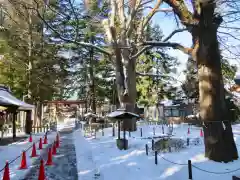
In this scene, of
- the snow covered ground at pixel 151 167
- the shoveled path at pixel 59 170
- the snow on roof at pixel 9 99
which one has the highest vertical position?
the snow on roof at pixel 9 99

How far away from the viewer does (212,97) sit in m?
9.55

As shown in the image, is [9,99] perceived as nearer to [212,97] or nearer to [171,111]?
[212,97]

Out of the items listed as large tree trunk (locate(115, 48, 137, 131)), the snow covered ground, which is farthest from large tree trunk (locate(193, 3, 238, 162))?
large tree trunk (locate(115, 48, 137, 131))

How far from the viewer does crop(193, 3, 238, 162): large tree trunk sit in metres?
9.23

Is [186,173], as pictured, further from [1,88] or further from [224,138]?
[1,88]

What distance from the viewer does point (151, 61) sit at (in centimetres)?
4147

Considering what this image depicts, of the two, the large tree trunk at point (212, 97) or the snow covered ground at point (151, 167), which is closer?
the snow covered ground at point (151, 167)

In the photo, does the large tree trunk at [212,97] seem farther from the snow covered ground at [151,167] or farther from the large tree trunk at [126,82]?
the large tree trunk at [126,82]

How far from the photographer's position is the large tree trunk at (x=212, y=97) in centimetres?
923

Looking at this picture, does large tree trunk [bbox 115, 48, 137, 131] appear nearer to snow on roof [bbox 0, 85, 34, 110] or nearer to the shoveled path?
snow on roof [bbox 0, 85, 34, 110]

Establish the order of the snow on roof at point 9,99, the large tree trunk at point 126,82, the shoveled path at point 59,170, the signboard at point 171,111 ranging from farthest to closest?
the signboard at point 171,111, the large tree trunk at point 126,82, the snow on roof at point 9,99, the shoveled path at point 59,170

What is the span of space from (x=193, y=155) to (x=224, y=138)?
182 cm

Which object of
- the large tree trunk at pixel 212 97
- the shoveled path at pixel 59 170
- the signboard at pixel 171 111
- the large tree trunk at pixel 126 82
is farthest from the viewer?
the signboard at pixel 171 111

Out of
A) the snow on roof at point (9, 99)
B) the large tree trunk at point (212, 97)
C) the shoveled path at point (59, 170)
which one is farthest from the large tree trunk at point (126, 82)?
the large tree trunk at point (212, 97)
